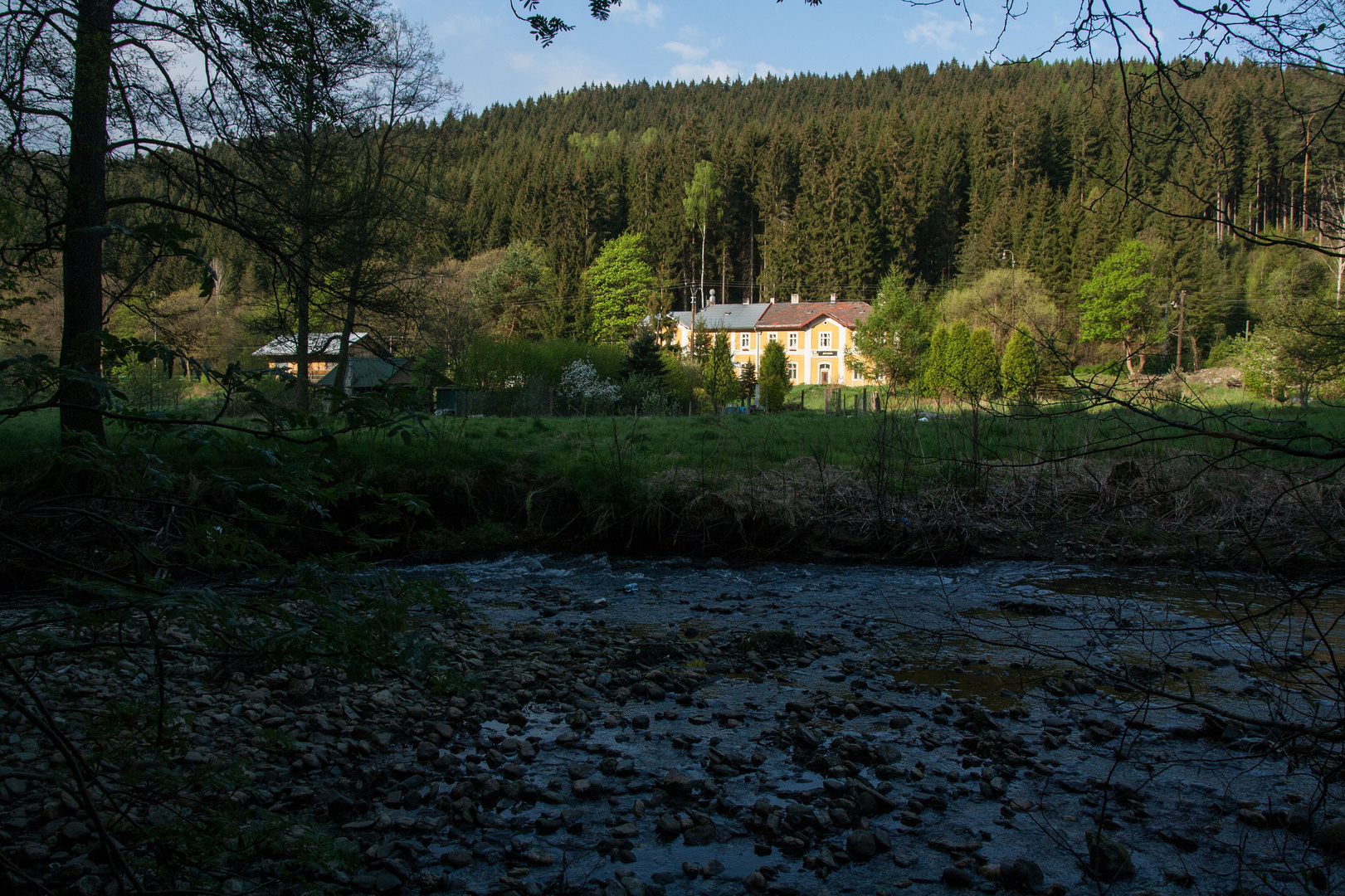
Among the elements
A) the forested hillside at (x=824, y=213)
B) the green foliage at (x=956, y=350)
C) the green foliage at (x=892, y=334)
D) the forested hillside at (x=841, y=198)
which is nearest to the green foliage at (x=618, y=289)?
the forested hillside at (x=824, y=213)

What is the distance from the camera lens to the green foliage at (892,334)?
182 feet

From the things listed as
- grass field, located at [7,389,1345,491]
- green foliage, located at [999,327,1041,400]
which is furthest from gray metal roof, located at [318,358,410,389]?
green foliage, located at [999,327,1041,400]

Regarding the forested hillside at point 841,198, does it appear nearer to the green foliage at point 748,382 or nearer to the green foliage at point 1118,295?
the green foliage at point 1118,295

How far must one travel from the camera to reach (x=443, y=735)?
5.41 metres

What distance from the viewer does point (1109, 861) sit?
13.2 ft

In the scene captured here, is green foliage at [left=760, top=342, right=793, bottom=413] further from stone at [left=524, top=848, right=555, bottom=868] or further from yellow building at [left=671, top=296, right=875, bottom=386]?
stone at [left=524, top=848, right=555, bottom=868]

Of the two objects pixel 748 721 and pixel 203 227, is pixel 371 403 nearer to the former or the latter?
pixel 748 721

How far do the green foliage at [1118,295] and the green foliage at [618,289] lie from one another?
32.5 meters

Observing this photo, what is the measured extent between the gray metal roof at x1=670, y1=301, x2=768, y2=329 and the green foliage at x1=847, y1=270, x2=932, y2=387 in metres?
13.1

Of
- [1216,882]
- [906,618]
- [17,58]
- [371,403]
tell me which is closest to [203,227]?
[17,58]

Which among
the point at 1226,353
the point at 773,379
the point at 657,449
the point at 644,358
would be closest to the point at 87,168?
the point at 657,449

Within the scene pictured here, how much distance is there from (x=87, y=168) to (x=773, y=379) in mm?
34776

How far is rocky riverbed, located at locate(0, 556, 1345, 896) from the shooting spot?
12.9ft

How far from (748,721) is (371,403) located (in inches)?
153
